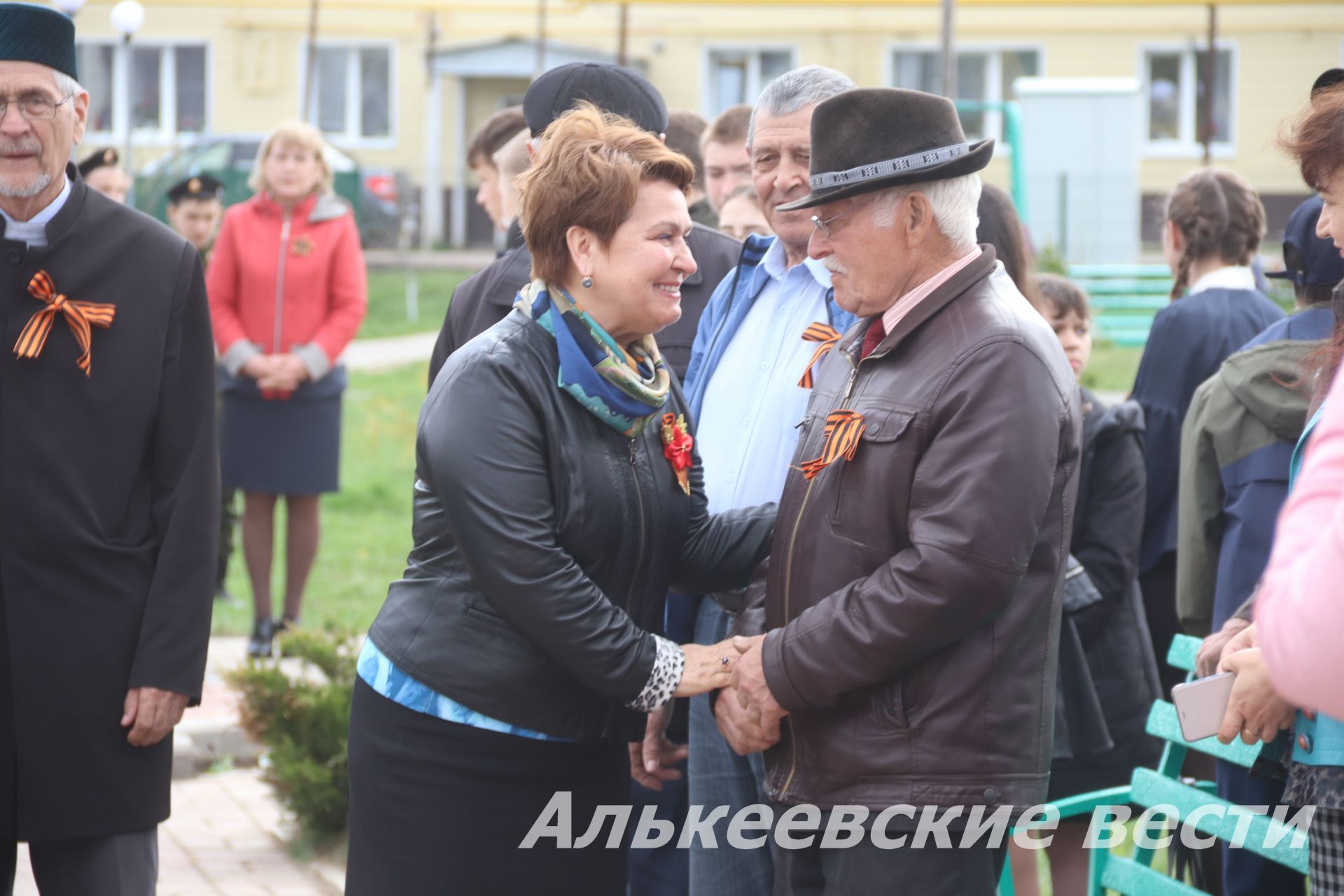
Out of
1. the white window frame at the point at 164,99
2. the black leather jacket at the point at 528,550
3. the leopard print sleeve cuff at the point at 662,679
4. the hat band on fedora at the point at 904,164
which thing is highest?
the white window frame at the point at 164,99

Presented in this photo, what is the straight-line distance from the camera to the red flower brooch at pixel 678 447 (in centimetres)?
306

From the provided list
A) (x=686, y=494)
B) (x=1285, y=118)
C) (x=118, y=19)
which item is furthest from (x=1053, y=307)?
(x=118, y=19)

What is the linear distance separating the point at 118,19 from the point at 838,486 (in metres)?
12.0

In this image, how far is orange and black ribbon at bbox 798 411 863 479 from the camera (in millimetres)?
2701

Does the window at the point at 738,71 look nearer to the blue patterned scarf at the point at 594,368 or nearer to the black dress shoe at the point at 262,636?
the black dress shoe at the point at 262,636

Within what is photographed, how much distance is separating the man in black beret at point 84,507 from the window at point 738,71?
86.6 ft

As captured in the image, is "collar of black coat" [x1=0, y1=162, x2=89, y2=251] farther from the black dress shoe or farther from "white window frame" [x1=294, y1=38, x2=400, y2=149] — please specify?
"white window frame" [x1=294, y1=38, x2=400, y2=149]

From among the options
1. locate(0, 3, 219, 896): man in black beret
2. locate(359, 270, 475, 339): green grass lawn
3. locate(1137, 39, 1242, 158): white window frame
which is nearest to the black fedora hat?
locate(0, 3, 219, 896): man in black beret

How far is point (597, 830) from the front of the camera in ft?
9.78

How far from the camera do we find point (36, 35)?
3260 millimetres

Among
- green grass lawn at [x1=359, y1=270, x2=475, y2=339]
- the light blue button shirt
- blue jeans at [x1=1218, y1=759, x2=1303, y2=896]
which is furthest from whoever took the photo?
green grass lawn at [x1=359, y1=270, x2=475, y2=339]

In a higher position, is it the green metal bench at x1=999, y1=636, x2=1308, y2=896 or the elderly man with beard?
the elderly man with beard

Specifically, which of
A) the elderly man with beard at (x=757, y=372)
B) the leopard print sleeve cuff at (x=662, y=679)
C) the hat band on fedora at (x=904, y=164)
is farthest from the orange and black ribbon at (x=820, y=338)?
the leopard print sleeve cuff at (x=662, y=679)

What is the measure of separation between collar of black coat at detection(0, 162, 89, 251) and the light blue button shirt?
1.48 metres
